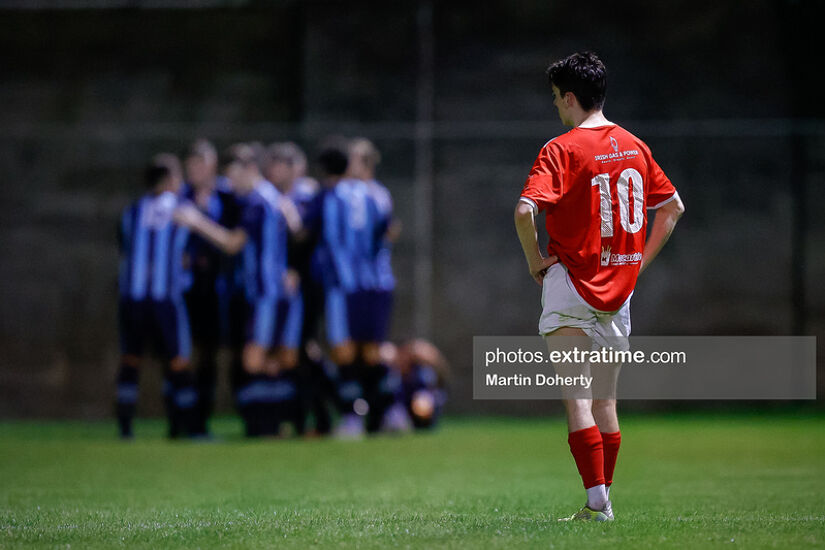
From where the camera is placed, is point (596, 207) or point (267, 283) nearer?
point (596, 207)

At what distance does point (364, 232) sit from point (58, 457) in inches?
116

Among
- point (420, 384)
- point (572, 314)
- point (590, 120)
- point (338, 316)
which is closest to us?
point (572, 314)

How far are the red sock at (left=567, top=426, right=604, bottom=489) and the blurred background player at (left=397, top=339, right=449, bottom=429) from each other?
5903 millimetres

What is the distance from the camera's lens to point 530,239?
13.6ft

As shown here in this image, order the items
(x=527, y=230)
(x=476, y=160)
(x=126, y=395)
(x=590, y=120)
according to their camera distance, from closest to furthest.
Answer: (x=527, y=230)
(x=590, y=120)
(x=126, y=395)
(x=476, y=160)

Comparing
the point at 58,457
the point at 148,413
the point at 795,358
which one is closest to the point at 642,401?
the point at 795,358

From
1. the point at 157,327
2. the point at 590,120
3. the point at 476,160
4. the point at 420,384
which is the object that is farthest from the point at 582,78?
the point at 476,160

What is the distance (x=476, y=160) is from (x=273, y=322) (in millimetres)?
3760

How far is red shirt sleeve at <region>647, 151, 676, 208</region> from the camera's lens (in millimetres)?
4426

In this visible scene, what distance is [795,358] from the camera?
12.0 meters

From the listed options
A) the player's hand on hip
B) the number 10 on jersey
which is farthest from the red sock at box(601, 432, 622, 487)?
the number 10 on jersey

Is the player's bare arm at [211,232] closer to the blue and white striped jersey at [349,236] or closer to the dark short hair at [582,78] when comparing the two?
the blue and white striped jersey at [349,236]

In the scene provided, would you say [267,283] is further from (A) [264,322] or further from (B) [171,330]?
(B) [171,330]

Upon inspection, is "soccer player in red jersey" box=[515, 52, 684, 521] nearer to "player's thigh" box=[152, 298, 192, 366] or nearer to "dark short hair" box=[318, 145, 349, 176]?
"dark short hair" box=[318, 145, 349, 176]
